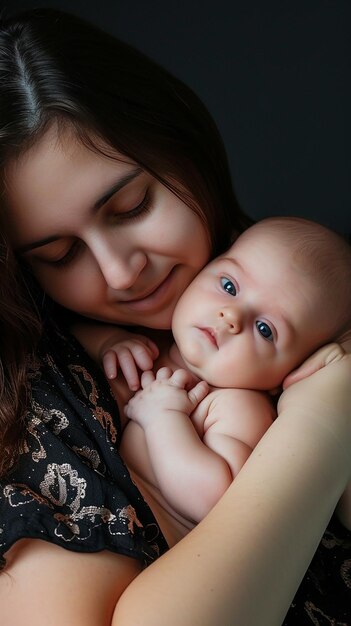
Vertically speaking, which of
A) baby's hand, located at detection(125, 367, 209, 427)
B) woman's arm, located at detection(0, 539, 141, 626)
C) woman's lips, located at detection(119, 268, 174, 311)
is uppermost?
woman's lips, located at detection(119, 268, 174, 311)

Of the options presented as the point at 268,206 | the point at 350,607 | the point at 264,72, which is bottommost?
the point at 268,206

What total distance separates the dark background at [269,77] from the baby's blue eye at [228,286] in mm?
1123

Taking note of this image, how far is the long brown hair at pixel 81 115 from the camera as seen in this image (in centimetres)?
107

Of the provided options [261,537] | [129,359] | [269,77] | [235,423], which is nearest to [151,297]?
[129,359]

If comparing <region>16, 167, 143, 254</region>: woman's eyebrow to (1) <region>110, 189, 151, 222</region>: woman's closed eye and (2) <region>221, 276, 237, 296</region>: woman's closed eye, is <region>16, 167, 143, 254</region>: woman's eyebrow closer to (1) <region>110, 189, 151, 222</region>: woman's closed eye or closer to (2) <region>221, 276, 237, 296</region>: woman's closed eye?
(1) <region>110, 189, 151, 222</region>: woman's closed eye

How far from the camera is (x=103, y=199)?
1.08m

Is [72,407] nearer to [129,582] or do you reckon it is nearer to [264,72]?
[129,582]

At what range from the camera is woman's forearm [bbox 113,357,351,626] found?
84 cm

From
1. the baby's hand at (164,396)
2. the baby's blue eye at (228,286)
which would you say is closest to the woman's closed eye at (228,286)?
the baby's blue eye at (228,286)

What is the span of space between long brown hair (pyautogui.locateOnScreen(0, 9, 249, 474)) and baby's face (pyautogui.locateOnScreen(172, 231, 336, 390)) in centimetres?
10

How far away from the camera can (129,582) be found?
37.6 inches

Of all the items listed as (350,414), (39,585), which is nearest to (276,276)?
(350,414)

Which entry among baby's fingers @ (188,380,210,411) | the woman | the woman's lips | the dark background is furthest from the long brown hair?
the dark background

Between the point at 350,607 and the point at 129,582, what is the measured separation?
30 cm
